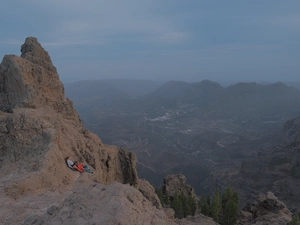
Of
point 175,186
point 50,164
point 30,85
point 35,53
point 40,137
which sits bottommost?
point 175,186

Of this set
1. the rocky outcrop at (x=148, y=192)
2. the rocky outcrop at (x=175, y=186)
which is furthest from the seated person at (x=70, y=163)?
the rocky outcrop at (x=175, y=186)

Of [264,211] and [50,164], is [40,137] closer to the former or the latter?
[50,164]

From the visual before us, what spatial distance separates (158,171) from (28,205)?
13709 centimetres

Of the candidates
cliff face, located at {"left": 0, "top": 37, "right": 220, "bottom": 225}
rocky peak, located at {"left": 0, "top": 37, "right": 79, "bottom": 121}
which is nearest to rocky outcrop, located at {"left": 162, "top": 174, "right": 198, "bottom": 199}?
cliff face, located at {"left": 0, "top": 37, "right": 220, "bottom": 225}

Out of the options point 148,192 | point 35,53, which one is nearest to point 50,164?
point 148,192

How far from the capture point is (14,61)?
32.0m

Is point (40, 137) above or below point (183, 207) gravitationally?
above

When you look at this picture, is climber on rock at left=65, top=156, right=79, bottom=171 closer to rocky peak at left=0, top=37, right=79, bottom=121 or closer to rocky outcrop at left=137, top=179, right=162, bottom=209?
rocky peak at left=0, top=37, right=79, bottom=121

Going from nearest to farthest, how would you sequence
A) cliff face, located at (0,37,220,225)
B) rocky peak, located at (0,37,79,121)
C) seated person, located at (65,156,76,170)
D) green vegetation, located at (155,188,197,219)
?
1. cliff face, located at (0,37,220,225)
2. seated person, located at (65,156,76,170)
3. rocky peak, located at (0,37,79,121)
4. green vegetation, located at (155,188,197,219)

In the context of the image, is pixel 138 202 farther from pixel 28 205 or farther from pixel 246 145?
pixel 246 145

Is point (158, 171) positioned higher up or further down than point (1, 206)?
further down

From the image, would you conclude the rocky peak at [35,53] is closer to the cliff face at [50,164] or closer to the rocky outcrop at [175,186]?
the cliff face at [50,164]

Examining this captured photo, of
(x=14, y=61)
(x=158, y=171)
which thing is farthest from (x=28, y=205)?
(x=158, y=171)

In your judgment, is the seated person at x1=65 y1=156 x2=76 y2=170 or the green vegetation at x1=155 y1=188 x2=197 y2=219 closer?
the seated person at x1=65 y1=156 x2=76 y2=170
